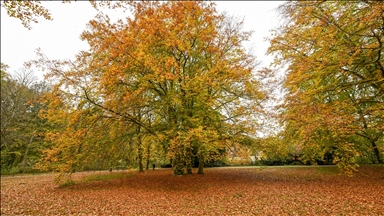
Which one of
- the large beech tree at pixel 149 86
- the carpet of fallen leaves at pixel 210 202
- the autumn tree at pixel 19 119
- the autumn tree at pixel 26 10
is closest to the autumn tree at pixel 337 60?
the carpet of fallen leaves at pixel 210 202

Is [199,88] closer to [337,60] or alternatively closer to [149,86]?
[149,86]

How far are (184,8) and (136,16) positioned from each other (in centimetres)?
266

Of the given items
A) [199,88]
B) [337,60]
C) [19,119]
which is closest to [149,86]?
[199,88]

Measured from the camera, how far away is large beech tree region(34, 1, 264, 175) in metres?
11.2

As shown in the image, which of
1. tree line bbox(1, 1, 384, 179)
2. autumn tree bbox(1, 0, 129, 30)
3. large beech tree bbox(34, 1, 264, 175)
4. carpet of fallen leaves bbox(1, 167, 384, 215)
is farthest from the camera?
large beech tree bbox(34, 1, 264, 175)

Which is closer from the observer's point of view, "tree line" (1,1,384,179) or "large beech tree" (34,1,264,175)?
"tree line" (1,1,384,179)

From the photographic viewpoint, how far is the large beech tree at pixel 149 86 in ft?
36.9

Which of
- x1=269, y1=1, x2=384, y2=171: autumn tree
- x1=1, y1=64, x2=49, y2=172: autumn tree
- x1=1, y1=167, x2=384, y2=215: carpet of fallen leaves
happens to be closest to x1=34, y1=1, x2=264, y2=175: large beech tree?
x1=1, y1=167, x2=384, y2=215: carpet of fallen leaves

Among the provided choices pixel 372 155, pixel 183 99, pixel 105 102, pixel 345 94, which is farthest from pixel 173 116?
pixel 372 155

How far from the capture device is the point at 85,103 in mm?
12031

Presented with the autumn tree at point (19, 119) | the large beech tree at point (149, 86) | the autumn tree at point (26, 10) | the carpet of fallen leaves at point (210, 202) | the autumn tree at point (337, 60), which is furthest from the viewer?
the autumn tree at point (19, 119)

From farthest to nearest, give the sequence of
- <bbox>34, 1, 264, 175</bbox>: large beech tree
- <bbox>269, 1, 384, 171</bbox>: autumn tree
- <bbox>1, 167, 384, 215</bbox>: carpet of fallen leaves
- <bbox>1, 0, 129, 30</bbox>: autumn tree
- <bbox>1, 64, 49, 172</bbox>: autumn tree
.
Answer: <bbox>1, 64, 49, 172</bbox>: autumn tree → <bbox>34, 1, 264, 175</bbox>: large beech tree → <bbox>269, 1, 384, 171</bbox>: autumn tree → <bbox>1, 167, 384, 215</bbox>: carpet of fallen leaves → <bbox>1, 0, 129, 30</bbox>: autumn tree

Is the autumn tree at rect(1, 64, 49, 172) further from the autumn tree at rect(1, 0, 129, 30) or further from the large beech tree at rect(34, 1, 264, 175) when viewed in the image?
the autumn tree at rect(1, 0, 129, 30)

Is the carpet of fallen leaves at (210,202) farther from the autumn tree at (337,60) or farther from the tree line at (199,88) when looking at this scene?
the autumn tree at (337,60)
